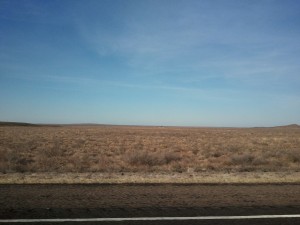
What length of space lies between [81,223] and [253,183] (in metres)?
6.85

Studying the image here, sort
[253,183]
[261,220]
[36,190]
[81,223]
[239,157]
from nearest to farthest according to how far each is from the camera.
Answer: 1. [81,223]
2. [261,220]
3. [36,190]
4. [253,183]
5. [239,157]

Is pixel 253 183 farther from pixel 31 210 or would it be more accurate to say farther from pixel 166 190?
pixel 31 210

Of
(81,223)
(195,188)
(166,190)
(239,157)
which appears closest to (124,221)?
(81,223)

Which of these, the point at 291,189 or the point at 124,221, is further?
the point at 291,189

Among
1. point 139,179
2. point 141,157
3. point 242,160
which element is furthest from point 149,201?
point 242,160

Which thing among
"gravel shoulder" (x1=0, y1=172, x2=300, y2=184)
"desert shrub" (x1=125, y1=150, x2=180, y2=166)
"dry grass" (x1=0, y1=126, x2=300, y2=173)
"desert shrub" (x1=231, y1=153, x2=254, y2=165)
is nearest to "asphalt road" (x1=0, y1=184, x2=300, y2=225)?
"gravel shoulder" (x1=0, y1=172, x2=300, y2=184)

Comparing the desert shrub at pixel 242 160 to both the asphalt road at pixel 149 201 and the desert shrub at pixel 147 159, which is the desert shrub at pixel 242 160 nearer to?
the desert shrub at pixel 147 159

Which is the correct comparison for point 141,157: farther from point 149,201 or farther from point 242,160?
point 149,201

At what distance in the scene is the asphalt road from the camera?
707 cm

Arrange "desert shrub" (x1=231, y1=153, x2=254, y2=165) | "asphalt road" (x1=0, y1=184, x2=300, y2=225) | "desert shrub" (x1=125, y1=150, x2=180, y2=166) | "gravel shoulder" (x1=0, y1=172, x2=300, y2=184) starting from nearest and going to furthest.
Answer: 1. "asphalt road" (x1=0, y1=184, x2=300, y2=225)
2. "gravel shoulder" (x1=0, y1=172, x2=300, y2=184)
3. "desert shrub" (x1=125, y1=150, x2=180, y2=166)
4. "desert shrub" (x1=231, y1=153, x2=254, y2=165)

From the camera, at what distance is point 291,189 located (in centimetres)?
1035

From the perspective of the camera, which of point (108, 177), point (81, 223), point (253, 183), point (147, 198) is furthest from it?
point (108, 177)

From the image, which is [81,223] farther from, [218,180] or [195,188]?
[218,180]

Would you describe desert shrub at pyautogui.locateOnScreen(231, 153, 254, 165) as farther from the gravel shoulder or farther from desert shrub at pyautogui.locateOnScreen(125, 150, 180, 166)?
A: the gravel shoulder
